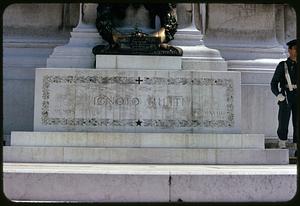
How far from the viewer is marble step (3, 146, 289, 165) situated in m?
10.1

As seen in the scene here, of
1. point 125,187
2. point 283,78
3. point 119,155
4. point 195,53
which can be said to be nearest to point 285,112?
point 283,78

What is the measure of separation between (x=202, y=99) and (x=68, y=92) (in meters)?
2.75

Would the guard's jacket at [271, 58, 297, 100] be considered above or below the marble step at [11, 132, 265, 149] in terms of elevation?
above

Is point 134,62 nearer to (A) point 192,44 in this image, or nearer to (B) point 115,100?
(B) point 115,100

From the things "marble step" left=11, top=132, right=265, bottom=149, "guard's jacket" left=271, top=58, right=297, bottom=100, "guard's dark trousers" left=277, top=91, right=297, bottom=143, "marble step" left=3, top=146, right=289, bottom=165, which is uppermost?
"guard's jacket" left=271, top=58, right=297, bottom=100

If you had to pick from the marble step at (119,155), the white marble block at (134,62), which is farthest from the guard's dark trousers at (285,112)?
the white marble block at (134,62)

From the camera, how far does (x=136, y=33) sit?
11.6 m

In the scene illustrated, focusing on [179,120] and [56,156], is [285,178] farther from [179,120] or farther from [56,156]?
[56,156]

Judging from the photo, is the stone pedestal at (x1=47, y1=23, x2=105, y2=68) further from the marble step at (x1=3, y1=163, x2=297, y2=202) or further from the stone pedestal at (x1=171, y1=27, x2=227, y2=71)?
the marble step at (x1=3, y1=163, x2=297, y2=202)

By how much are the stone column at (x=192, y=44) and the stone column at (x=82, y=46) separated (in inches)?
74.4

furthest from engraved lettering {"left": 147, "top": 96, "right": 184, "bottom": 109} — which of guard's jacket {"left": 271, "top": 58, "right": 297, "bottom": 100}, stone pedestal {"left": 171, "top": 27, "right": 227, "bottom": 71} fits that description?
guard's jacket {"left": 271, "top": 58, "right": 297, "bottom": 100}

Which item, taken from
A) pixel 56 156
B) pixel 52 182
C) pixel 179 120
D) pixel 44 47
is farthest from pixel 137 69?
pixel 52 182

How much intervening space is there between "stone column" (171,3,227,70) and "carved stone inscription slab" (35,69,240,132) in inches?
27.8

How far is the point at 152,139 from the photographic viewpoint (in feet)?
34.7
